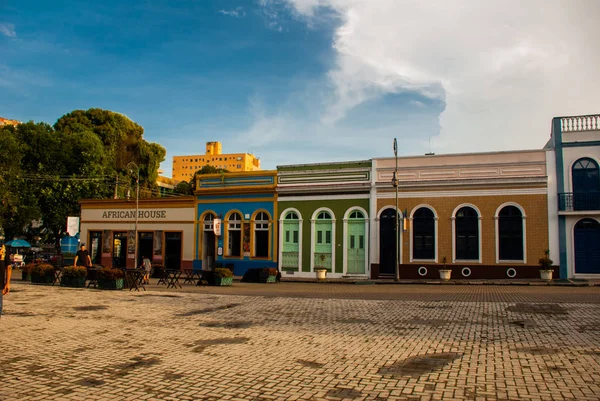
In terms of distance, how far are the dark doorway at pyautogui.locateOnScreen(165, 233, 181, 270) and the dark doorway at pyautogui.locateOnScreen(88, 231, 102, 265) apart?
663 cm

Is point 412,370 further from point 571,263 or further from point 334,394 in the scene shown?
point 571,263

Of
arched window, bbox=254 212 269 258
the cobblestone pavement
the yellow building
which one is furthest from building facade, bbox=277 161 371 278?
the yellow building

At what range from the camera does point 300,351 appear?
A: 8586 millimetres

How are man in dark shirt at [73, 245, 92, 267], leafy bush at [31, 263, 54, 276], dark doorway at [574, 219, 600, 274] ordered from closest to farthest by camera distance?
leafy bush at [31, 263, 54, 276] < man in dark shirt at [73, 245, 92, 267] < dark doorway at [574, 219, 600, 274]

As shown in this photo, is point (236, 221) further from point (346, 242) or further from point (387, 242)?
point (387, 242)

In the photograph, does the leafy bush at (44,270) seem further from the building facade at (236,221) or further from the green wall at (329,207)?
the green wall at (329,207)

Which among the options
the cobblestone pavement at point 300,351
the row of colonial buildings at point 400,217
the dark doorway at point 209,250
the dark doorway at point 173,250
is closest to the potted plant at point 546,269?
the row of colonial buildings at point 400,217

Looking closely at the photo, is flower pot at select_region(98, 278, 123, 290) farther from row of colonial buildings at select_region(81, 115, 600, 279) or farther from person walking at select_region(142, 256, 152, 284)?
row of colonial buildings at select_region(81, 115, 600, 279)

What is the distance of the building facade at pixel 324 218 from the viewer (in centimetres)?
2998

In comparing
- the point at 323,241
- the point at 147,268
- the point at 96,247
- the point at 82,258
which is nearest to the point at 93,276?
the point at 82,258

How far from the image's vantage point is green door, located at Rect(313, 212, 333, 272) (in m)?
30.5

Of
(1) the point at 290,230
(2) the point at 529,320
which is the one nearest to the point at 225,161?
(1) the point at 290,230

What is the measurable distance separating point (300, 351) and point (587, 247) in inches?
890

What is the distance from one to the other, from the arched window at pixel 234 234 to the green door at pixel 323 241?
5509mm
